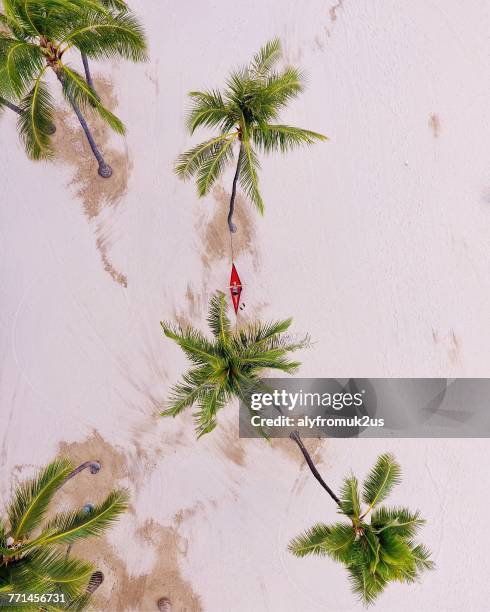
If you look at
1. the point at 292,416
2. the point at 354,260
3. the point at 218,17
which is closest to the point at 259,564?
the point at 292,416

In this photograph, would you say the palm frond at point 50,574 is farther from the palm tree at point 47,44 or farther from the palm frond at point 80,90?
the palm frond at point 80,90

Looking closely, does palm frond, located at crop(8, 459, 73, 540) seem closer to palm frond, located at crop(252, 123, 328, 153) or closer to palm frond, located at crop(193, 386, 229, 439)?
palm frond, located at crop(193, 386, 229, 439)

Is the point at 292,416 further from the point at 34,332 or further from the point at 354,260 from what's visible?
the point at 34,332

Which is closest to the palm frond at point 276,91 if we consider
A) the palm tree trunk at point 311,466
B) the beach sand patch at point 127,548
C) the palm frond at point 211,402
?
the palm frond at point 211,402

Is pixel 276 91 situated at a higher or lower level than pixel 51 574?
higher

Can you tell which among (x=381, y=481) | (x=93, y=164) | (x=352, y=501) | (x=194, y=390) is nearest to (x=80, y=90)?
(x=93, y=164)

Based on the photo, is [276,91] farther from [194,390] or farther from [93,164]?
[93,164]

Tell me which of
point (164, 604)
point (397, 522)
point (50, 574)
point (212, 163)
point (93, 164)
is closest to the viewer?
point (50, 574)
